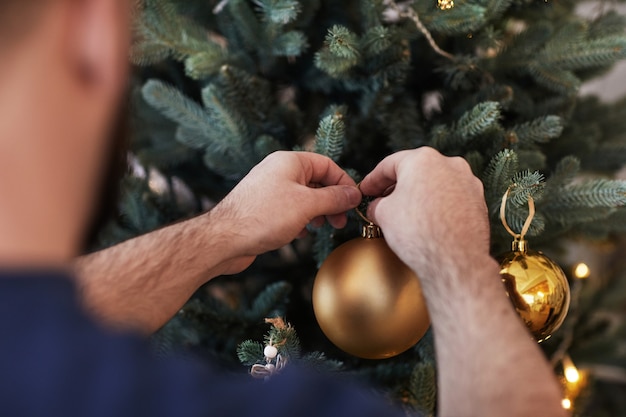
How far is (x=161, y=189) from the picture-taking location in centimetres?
107

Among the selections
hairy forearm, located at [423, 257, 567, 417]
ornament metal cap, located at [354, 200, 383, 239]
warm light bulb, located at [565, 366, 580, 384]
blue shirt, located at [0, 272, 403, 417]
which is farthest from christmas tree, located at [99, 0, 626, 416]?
blue shirt, located at [0, 272, 403, 417]

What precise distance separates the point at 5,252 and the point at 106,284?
0.35 metres

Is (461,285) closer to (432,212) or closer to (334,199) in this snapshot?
(432,212)

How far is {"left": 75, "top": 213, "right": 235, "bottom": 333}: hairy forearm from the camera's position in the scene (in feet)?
2.22

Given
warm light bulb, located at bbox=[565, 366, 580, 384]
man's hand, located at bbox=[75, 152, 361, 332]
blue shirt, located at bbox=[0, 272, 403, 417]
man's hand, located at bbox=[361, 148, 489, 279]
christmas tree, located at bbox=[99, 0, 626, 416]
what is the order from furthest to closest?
warm light bulb, located at bbox=[565, 366, 580, 384] < christmas tree, located at bbox=[99, 0, 626, 416] < man's hand, located at bbox=[75, 152, 361, 332] < man's hand, located at bbox=[361, 148, 489, 279] < blue shirt, located at bbox=[0, 272, 403, 417]

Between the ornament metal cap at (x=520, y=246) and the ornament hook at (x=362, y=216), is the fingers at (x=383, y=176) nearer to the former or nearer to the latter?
the ornament hook at (x=362, y=216)

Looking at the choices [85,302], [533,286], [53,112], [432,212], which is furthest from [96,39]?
[533,286]

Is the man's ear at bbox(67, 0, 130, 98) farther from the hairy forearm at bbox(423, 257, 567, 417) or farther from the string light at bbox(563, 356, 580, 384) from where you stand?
the string light at bbox(563, 356, 580, 384)

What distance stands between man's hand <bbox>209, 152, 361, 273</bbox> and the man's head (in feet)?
1.13

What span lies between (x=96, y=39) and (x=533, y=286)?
21.0 inches

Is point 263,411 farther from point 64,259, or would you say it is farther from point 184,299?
point 184,299

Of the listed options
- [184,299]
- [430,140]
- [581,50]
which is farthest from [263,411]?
[581,50]

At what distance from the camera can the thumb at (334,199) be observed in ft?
2.39

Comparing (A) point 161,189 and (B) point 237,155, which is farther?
(A) point 161,189
